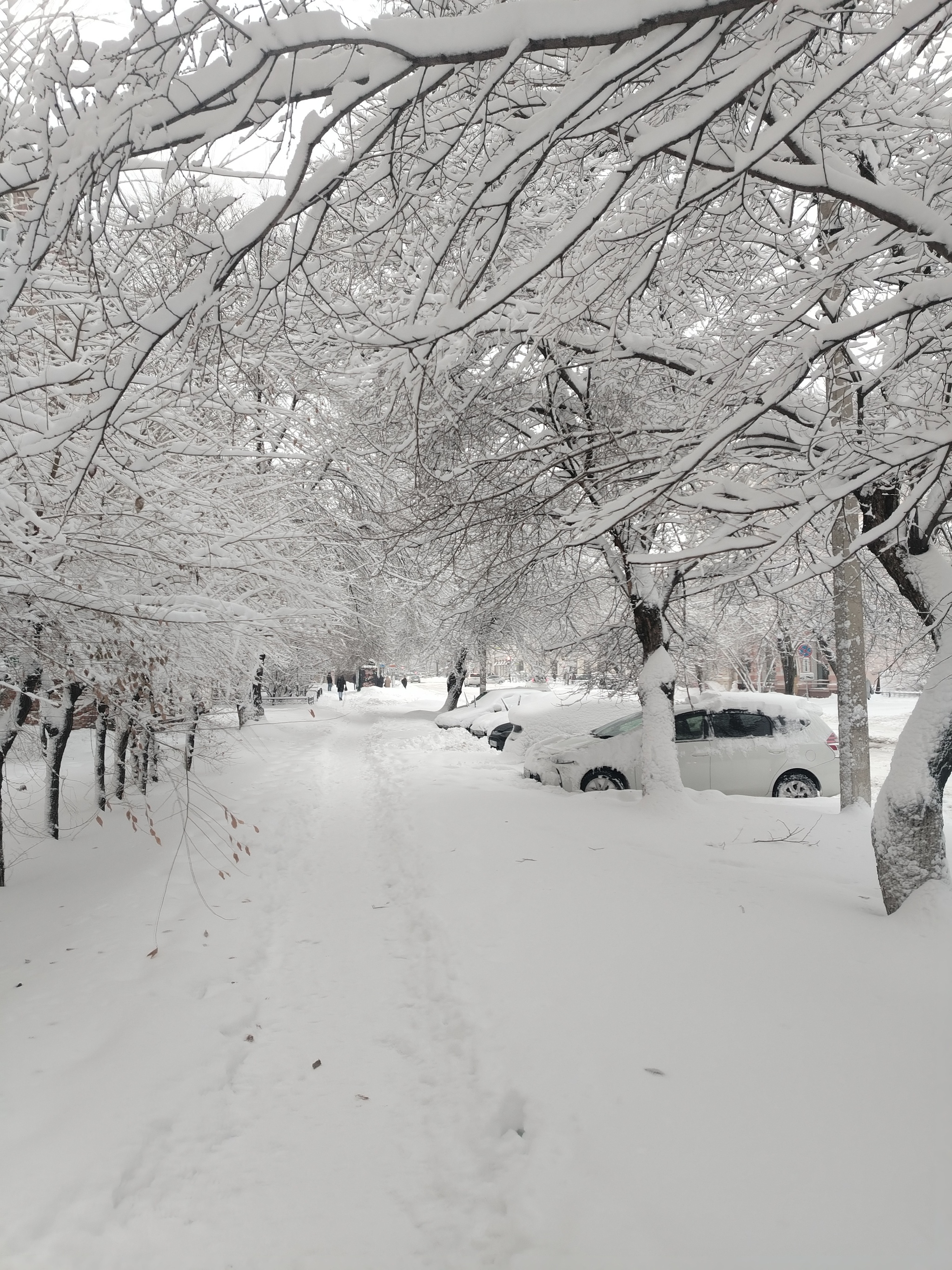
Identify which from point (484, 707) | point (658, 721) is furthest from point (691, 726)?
point (484, 707)

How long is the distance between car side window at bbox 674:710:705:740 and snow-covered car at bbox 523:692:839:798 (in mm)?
10

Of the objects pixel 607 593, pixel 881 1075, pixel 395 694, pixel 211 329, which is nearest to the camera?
pixel 881 1075

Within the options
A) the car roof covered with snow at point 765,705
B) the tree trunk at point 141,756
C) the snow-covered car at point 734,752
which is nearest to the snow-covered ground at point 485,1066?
the tree trunk at point 141,756

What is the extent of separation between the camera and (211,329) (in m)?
3.66

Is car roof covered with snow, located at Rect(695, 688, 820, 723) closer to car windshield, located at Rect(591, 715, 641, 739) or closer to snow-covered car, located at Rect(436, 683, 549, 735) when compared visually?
car windshield, located at Rect(591, 715, 641, 739)

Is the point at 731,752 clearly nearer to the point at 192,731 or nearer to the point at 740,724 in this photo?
the point at 740,724

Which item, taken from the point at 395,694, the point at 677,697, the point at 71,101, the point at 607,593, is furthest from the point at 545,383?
the point at 395,694

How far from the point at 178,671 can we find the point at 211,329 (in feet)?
11.1

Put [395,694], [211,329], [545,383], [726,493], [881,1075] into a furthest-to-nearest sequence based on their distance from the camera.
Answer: [395,694]
[545,383]
[726,493]
[211,329]
[881,1075]

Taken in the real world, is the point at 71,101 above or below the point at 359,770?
above

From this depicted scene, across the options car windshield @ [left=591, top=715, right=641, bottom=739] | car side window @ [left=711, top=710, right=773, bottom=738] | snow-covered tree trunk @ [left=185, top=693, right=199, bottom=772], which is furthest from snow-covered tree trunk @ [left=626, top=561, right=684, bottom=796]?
snow-covered tree trunk @ [left=185, top=693, right=199, bottom=772]

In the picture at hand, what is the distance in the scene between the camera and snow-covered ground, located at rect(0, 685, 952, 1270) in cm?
260

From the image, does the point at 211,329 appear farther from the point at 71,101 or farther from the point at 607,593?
the point at 607,593

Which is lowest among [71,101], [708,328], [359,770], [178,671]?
[359,770]
